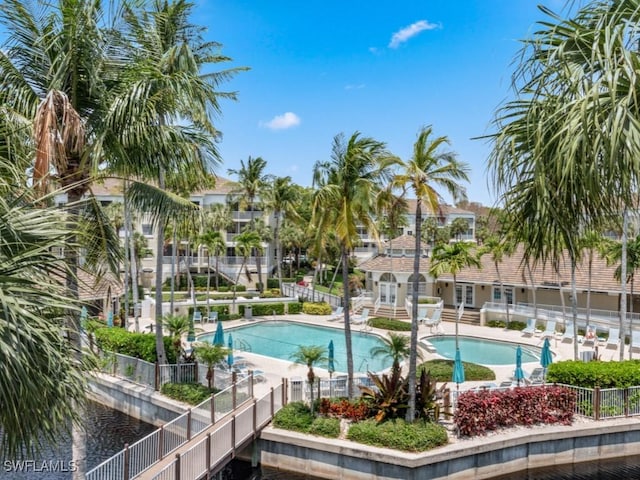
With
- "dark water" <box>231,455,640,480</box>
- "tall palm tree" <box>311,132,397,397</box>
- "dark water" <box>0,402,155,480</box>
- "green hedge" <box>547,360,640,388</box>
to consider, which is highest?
"tall palm tree" <box>311,132,397,397</box>

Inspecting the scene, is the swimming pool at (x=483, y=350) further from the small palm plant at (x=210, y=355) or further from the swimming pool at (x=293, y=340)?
the small palm plant at (x=210, y=355)

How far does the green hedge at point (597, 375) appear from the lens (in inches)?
581

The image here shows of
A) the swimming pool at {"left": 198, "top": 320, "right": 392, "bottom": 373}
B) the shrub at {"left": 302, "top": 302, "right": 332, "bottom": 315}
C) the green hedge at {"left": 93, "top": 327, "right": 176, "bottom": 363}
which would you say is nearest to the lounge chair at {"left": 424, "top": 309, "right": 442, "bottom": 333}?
the swimming pool at {"left": 198, "top": 320, "right": 392, "bottom": 373}

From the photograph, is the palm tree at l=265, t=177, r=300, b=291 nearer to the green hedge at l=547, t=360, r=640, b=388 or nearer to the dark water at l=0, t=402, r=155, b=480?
the dark water at l=0, t=402, r=155, b=480

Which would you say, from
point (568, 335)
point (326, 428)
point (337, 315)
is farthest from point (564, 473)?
point (337, 315)

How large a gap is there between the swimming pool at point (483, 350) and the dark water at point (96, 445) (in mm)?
15958

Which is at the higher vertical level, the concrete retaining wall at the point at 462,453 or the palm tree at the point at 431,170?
the palm tree at the point at 431,170

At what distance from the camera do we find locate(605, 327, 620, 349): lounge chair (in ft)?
81.9

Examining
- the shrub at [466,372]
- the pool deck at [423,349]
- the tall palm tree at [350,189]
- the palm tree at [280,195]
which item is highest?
the palm tree at [280,195]

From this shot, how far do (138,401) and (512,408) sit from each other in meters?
12.6

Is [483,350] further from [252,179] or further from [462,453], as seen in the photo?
[252,179]

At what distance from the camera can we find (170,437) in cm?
1201

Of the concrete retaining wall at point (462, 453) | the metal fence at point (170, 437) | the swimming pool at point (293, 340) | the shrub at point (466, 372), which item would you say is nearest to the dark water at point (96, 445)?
the metal fence at point (170, 437)

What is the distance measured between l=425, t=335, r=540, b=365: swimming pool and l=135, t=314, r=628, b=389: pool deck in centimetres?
50
